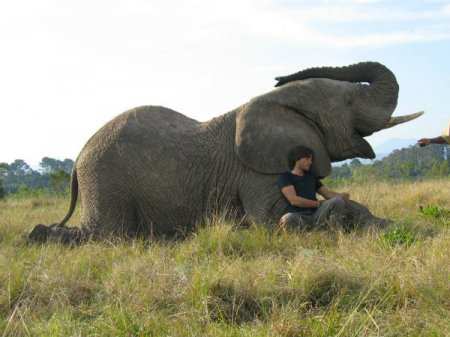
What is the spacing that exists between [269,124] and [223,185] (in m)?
0.77

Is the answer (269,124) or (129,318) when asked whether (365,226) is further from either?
(129,318)

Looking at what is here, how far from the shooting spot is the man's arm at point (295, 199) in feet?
20.9

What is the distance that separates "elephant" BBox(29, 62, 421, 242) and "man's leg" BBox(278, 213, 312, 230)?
0.79 meters

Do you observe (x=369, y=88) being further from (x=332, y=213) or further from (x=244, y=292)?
(x=244, y=292)

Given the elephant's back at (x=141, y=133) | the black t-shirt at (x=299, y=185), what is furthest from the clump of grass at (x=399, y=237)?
the elephant's back at (x=141, y=133)

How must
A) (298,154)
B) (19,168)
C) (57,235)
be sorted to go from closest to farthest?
1. (298,154)
2. (57,235)
3. (19,168)

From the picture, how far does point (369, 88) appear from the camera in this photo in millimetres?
7195

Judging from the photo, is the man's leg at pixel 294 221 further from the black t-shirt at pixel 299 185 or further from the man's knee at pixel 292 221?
the black t-shirt at pixel 299 185

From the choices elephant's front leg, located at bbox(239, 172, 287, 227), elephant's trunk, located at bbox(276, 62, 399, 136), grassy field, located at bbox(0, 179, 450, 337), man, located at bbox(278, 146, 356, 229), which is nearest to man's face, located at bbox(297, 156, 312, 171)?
man, located at bbox(278, 146, 356, 229)

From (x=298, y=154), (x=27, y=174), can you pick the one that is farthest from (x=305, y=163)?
(x=27, y=174)

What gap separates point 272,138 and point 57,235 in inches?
92.6

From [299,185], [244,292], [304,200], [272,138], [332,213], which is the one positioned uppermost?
[272,138]

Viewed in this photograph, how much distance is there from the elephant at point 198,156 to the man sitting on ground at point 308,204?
0.39 metres

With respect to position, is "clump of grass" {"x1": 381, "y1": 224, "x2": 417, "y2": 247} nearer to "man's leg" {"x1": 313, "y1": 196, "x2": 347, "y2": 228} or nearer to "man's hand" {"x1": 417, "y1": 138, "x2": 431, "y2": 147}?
"man's leg" {"x1": 313, "y1": 196, "x2": 347, "y2": 228}
